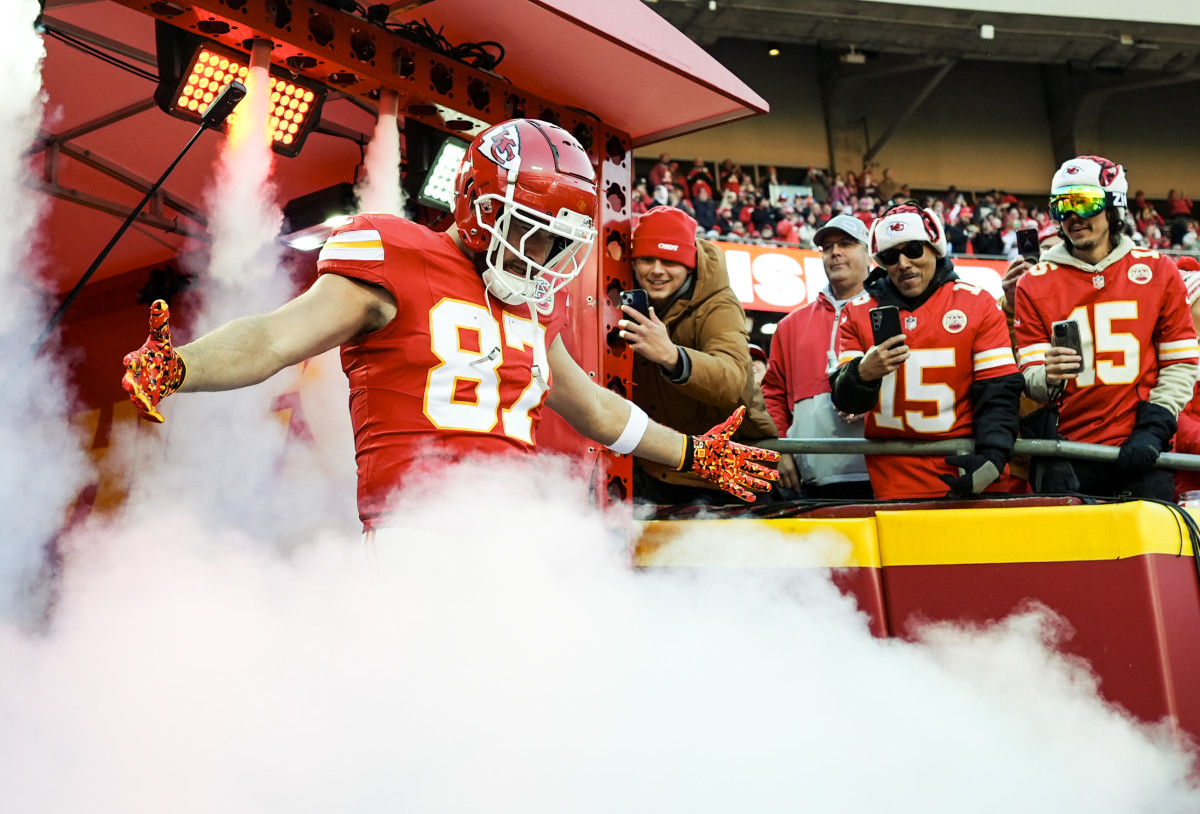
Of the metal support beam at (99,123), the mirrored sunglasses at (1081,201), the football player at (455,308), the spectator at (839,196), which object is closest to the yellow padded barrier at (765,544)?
the football player at (455,308)

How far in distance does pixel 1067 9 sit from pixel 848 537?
62.1 ft

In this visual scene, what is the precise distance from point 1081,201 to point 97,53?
15.0 feet

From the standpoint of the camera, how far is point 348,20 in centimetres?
442

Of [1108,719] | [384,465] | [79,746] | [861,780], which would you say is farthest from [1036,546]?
[79,746]

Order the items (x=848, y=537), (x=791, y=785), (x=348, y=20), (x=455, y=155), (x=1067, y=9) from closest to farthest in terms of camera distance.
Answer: (x=791, y=785) → (x=848, y=537) → (x=348, y=20) → (x=455, y=155) → (x=1067, y=9)

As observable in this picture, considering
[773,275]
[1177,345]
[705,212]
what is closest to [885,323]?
[1177,345]

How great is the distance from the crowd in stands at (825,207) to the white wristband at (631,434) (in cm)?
1063

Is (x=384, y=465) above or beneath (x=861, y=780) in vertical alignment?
above

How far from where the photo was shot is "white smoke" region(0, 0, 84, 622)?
367 centimetres

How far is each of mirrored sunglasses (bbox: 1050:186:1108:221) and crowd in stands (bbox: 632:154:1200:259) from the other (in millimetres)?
9361

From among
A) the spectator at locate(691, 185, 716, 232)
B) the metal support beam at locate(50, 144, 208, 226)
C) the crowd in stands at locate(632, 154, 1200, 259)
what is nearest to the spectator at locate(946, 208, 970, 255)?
the crowd in stands at locate(632, 154, 1200, 259)

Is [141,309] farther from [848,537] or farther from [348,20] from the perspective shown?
[848,537]

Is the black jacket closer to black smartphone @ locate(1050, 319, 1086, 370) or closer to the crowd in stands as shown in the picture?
black smartphone @ locate(1050, 319, 1086, 370)

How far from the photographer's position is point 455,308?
111 inches
